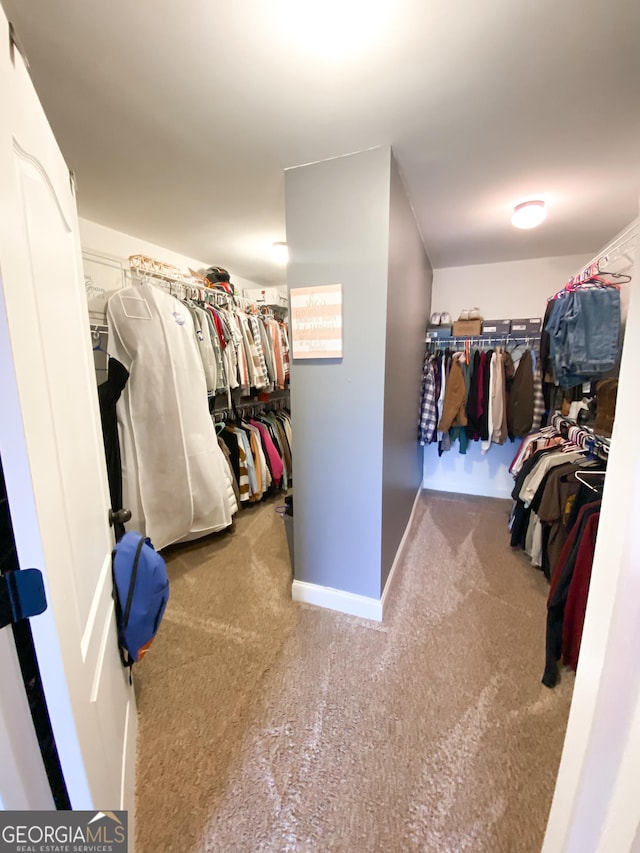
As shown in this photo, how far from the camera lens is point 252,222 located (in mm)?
2213

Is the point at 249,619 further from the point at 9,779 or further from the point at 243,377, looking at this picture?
the point at 243,377

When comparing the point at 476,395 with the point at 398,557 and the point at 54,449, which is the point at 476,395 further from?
the point at 54,449

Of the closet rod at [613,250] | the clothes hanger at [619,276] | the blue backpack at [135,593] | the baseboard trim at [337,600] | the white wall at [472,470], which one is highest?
the closet rod at [613,250]

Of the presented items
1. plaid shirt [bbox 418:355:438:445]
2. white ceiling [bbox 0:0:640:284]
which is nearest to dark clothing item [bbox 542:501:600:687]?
white ceiling [bbox 0:0:640:284]

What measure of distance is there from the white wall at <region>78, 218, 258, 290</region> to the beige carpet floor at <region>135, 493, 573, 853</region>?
2.33 metres

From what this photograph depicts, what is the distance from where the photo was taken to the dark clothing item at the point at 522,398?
2.82 meters

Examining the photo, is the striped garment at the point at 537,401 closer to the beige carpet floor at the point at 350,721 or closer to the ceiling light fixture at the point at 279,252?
the beige carpet floor at the point at 350,721

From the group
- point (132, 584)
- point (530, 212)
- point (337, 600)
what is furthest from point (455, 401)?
point (132, 584)

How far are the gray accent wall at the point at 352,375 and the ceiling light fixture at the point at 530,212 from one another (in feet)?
2.06

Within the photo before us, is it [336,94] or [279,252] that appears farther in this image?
[279,252]

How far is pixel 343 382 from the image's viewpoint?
165 cm

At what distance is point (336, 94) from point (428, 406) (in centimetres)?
227

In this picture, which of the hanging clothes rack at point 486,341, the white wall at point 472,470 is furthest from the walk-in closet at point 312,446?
Result: the white wall at point 472,470

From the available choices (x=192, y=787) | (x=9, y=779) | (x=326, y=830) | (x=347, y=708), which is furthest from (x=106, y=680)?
(x=347, y=708)
